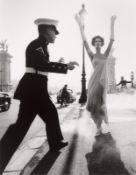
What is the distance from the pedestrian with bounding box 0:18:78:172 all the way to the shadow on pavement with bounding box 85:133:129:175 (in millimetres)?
833

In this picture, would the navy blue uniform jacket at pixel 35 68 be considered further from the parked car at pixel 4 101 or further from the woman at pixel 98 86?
the parked car at pixel 4 101

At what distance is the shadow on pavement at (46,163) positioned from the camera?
455cm

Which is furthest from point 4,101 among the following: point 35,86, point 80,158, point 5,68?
point 5,68

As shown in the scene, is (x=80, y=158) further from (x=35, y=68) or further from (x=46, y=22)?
(x=46, y=22)

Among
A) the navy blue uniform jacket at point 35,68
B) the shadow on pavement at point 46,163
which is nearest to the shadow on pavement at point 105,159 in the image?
the shadow on pavement at point 46,163

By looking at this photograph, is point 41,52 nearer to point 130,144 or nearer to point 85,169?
point 85,169

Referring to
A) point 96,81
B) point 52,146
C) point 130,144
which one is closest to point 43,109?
point 52,146

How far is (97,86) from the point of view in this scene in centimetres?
779

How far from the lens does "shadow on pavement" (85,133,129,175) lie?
4.51 m

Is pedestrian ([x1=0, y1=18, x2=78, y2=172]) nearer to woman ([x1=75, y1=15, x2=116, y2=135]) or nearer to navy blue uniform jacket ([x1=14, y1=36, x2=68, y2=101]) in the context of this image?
navy blue uniform jacket ([x1=14, y1=36, x2=68, y2=101])

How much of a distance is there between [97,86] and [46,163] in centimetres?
308

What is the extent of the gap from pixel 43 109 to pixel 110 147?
1455 millimetres

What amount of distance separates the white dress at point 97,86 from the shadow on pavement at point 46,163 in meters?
2.23

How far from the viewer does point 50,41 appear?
5.21m
